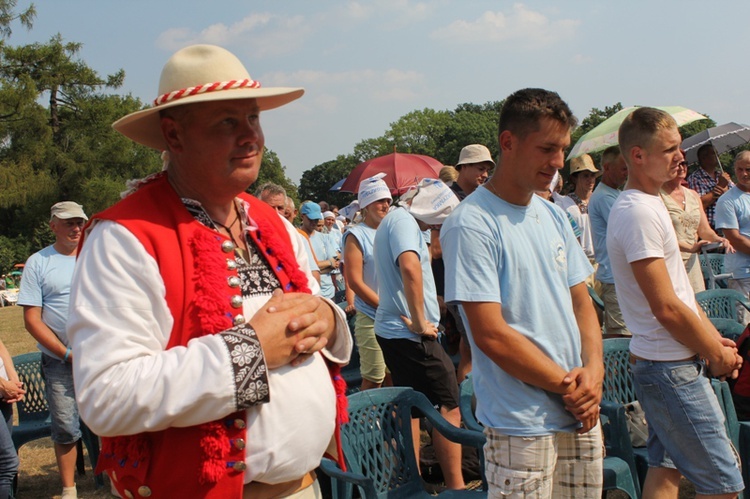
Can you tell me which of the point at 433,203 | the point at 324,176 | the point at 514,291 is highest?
the point at 324,176

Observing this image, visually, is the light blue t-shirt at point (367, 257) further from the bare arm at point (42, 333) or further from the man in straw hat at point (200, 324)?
the man in straw hat at point (200, 324)

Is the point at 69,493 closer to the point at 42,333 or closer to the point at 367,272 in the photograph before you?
the point at 42,333

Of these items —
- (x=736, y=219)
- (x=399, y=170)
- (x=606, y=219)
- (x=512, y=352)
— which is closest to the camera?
(x=512, y=352)

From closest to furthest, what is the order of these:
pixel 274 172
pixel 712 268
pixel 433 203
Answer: pixel 433 203 → pixel 712 268 → pixel 274 172

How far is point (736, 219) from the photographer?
21.7 feet

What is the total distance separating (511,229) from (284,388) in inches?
50.6

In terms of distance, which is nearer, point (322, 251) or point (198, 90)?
point (198, 90)

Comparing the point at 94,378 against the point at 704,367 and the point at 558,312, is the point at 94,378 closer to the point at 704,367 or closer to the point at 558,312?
the point at 558,312

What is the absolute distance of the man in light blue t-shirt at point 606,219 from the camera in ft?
17.8

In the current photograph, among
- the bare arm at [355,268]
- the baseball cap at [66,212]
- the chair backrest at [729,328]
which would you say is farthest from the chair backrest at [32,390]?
the chair backrest at [729,328]

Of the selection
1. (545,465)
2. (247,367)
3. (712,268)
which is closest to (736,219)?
(712,268)

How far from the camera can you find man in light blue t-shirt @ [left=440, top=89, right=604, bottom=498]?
8.29 feet

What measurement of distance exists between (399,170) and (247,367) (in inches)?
461

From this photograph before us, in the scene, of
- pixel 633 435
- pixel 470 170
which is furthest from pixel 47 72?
pixel 633 435
